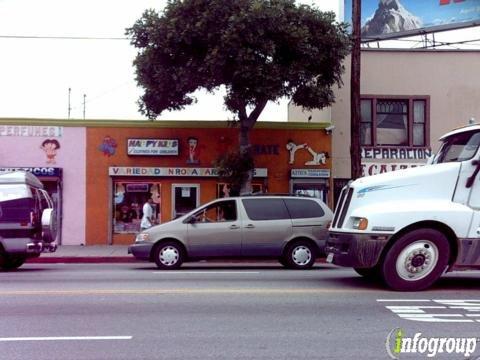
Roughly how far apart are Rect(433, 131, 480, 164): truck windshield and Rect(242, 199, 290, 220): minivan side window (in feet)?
15.7

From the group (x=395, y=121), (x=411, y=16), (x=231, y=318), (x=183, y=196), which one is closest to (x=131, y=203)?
(x=183, y=196)

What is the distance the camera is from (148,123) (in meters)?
21.2

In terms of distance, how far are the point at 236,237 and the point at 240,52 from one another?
512 cm

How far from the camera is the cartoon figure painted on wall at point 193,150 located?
70.2 ft

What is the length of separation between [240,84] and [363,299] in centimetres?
957

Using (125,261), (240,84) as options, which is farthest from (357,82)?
(125,261)

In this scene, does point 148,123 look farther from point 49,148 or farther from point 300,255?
point 300,255

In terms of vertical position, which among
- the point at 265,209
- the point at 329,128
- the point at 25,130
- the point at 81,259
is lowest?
the point at 81,259

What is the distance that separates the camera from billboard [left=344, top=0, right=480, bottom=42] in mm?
22000

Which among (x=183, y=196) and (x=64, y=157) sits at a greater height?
(x=64, y=157)

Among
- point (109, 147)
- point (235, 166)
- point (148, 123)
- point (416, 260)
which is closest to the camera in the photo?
point (416, 260)

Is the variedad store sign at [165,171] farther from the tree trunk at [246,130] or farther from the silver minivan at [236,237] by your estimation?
the silver minivan at [236,237]

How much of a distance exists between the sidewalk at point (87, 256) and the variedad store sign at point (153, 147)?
3.43m

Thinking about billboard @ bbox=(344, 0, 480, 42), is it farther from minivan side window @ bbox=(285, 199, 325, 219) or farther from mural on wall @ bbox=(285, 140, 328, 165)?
minivan side window @ bbox=(285, 199, 325, 219)
